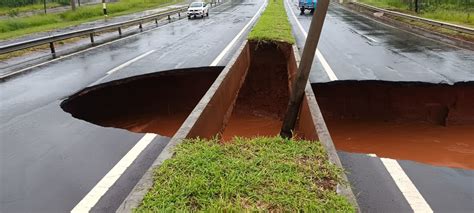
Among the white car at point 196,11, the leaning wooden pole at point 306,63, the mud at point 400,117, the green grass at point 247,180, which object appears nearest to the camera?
the green grass at point 247,180

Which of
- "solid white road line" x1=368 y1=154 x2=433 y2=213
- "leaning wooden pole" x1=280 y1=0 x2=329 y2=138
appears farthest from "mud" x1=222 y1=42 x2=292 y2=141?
"solid white road line" x1=368 y1=154 x2=433 y2=213

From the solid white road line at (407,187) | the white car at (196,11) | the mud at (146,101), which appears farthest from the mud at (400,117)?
the white car at (196,11)

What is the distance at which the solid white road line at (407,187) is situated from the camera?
13.4ft

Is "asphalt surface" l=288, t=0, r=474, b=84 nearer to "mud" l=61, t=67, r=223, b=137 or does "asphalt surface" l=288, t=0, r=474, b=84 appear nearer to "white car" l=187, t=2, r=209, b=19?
"mud" l=61, t=67, r=223, b=137

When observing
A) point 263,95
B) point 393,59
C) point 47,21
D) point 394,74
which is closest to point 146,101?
point 263,95

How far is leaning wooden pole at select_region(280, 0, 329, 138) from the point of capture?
226 inches

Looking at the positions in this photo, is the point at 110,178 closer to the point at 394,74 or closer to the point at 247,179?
the point at 247,179

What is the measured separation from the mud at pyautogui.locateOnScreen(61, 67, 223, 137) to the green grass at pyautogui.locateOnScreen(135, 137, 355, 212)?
5093mm

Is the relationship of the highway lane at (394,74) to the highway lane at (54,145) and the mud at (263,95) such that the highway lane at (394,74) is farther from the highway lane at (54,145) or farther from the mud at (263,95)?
the highway lane at (54,145)

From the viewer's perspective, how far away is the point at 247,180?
3.60 m

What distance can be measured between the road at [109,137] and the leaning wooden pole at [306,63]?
54.8 inches

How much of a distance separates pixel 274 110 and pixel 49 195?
758 centimetres

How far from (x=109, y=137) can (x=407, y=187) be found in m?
4.49

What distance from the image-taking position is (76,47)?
17109 millimetres
